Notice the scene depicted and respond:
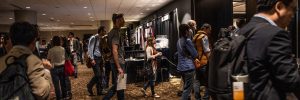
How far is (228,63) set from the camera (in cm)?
174

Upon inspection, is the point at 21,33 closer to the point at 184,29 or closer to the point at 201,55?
the point at 184,29

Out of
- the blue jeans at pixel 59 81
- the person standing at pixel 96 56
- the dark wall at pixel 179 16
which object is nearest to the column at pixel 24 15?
the dark wall at pixel 179 16

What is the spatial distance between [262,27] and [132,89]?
6533mm

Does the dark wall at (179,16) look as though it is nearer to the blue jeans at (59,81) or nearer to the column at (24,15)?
the blue jeans at (59,81)

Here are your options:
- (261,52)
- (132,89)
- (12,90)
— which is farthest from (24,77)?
(132,89)

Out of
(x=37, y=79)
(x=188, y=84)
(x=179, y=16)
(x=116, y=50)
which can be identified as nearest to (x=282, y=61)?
(x=37, y=79)

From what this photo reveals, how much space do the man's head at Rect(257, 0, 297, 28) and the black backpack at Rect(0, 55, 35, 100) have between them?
1532 millimetres

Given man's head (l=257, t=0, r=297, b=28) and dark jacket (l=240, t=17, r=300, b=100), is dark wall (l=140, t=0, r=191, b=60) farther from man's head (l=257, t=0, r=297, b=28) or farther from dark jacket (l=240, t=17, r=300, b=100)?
dark jacket (l=240, t=17, r=300, b=100)

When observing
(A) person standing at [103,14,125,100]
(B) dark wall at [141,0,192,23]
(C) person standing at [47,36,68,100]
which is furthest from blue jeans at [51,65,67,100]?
(B) dark wall at [141,0,192,23]

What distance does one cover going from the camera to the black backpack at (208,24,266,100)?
1.70 m

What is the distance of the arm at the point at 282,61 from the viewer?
5.08 feet

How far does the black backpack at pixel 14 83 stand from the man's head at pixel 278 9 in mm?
1532

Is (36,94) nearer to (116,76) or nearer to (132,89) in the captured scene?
(116,76)

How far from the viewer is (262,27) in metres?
1.63
